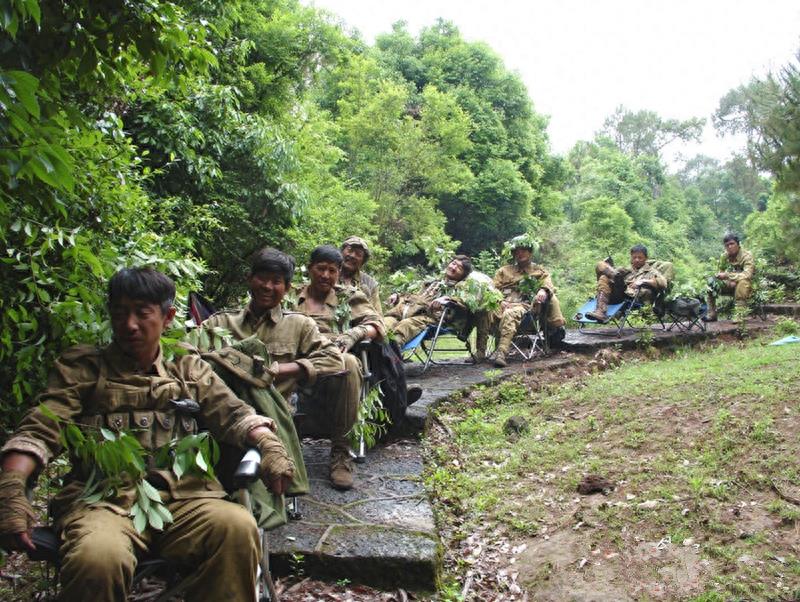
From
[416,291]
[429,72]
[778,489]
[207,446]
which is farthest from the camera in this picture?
[429,72]

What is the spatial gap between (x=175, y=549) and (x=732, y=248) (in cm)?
1116

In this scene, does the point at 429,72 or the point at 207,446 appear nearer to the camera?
the point at 207,446

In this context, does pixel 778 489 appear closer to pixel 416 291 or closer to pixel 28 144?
pixel 28 144

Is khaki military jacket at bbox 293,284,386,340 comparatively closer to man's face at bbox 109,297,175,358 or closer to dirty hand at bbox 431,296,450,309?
man's face at bbox 109,297,175,358

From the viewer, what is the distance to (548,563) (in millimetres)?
3408

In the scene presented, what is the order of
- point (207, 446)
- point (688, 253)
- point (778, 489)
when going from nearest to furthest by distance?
point (207, 446) < point (778, 489) < point (688, 253)

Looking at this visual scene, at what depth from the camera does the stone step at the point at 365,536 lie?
3023 millimetres

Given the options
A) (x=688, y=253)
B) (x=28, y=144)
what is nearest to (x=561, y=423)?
(x=28, y=144)

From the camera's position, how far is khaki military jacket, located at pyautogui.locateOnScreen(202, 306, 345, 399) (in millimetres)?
3535

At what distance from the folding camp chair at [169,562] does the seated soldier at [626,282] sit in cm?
772

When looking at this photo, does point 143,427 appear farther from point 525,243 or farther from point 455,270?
point 525,243

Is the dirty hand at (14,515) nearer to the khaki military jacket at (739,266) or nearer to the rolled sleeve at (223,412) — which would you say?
the rolled sleeve at (223,412)

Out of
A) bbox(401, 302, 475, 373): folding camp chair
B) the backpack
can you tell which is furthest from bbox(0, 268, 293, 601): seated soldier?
bbox(401, 302, 475, 373): folding camp chair

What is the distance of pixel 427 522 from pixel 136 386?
1.83 meters
